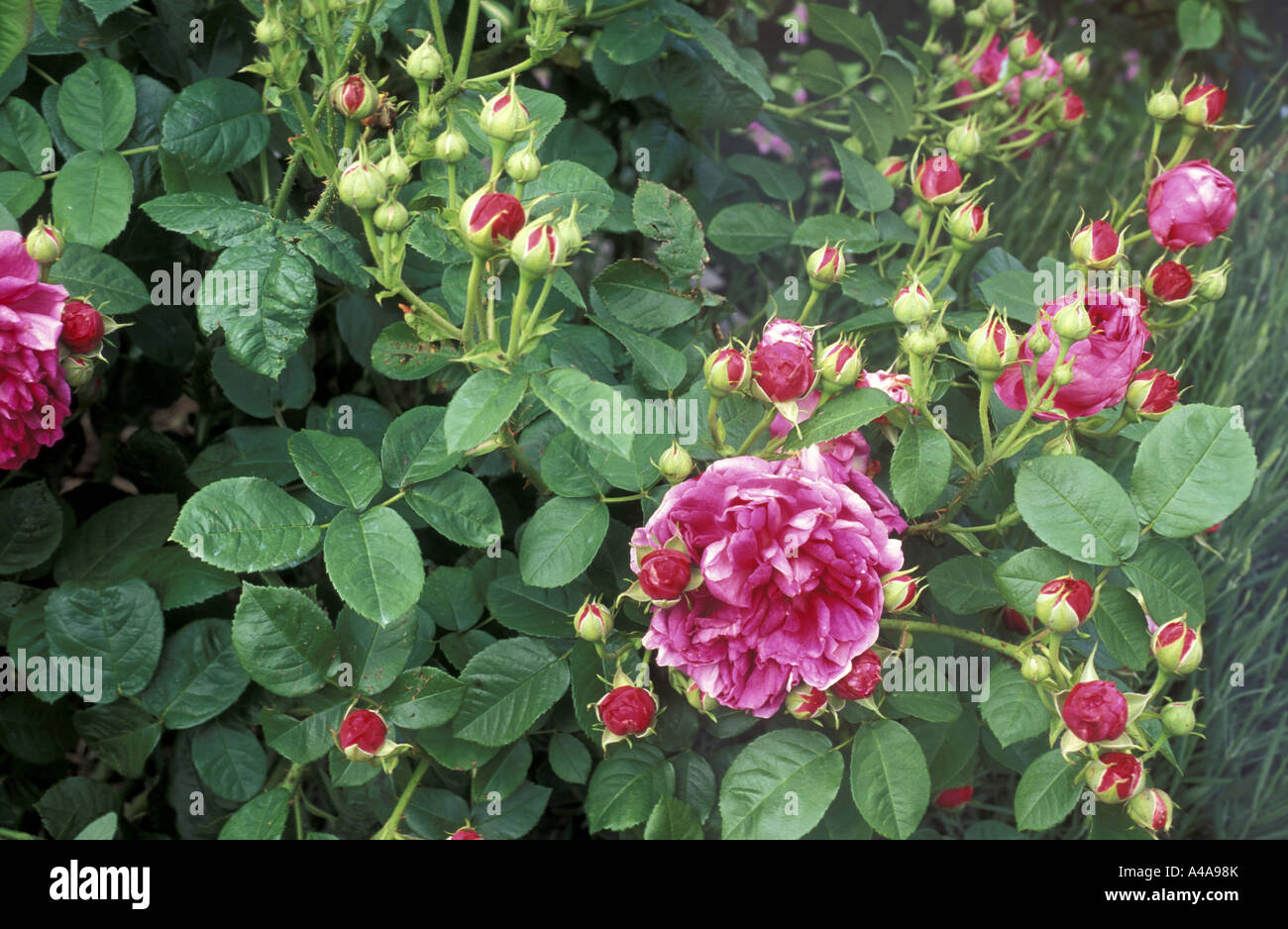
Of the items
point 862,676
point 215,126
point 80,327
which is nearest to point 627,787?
point 862,676

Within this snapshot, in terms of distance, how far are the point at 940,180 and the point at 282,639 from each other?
737 millimetres

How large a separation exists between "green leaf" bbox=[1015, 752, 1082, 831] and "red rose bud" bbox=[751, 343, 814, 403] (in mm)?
340

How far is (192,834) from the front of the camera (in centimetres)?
112

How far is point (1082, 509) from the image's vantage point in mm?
821

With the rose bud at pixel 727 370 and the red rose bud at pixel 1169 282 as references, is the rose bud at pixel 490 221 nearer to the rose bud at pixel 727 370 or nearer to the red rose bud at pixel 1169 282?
the rose bud at pixel 727 370

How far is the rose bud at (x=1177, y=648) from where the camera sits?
771 mm

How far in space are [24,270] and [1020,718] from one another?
85cm

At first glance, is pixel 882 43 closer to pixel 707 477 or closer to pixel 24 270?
pixel 707 477

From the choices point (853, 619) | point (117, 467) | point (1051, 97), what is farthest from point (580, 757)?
point (1051, 97)

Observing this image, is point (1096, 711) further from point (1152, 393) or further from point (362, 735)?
point (362, 735)

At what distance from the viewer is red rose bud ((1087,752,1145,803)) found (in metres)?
0.76

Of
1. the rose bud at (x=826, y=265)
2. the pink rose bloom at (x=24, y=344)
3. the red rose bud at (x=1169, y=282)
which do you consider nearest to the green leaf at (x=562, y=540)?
the rose bud at (x=826, y=265)

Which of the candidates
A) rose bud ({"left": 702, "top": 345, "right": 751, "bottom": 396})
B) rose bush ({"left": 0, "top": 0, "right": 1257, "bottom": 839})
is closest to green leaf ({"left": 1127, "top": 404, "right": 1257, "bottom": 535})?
rose bush ({"left": 0, "top": 0, "right": 1257, "bottom": 839})

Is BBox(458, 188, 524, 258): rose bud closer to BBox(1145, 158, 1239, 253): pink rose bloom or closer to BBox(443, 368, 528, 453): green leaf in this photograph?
BBox(443, 368, 528, 453): green leaf
